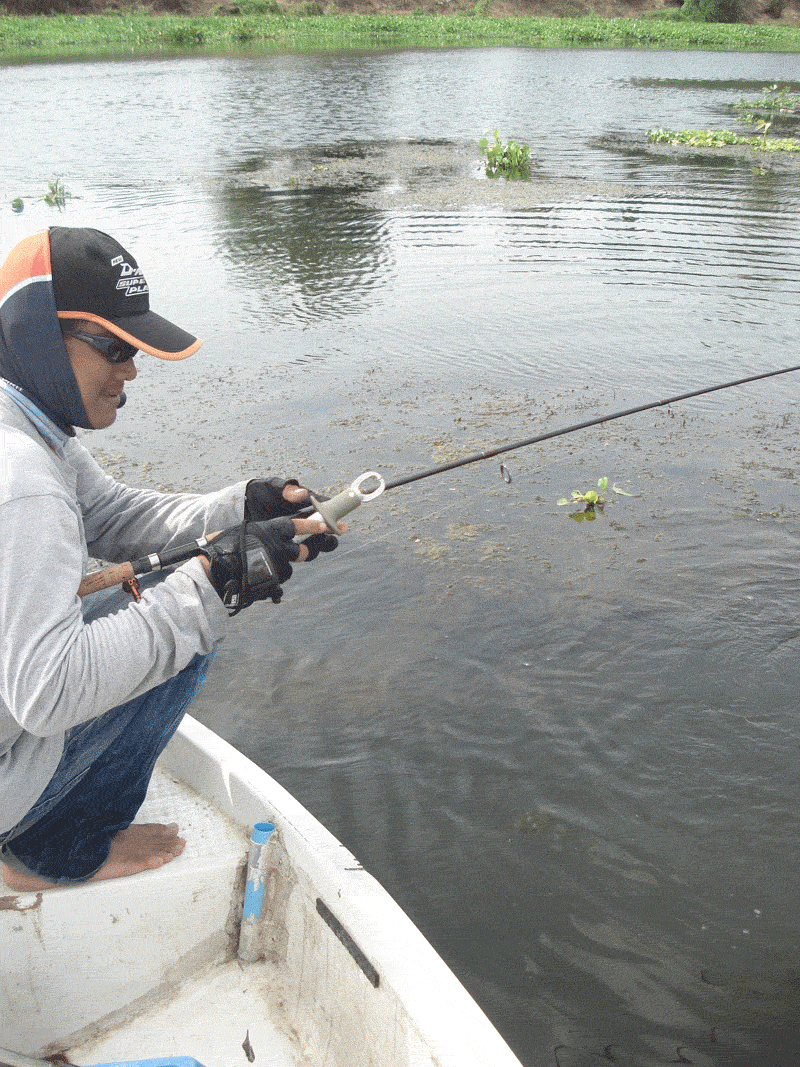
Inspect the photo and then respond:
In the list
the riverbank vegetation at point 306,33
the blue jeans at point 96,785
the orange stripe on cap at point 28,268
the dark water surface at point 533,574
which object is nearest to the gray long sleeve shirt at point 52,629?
the blue jeans at point 96,785

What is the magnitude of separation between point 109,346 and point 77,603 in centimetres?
59

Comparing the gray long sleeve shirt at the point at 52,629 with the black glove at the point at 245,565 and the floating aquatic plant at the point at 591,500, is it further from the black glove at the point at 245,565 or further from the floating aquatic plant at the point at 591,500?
the floating aquatic plant at the point at 591,500

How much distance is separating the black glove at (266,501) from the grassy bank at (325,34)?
41.1 metres

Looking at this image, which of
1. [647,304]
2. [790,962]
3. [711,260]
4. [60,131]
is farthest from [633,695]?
[60,131]

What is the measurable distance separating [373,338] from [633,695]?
189 inches

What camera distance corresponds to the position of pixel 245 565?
216cm

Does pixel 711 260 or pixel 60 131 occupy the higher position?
pixel 60 131

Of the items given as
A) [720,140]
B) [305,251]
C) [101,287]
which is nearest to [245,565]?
[101,287]

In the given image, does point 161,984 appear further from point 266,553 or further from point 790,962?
point 790,962

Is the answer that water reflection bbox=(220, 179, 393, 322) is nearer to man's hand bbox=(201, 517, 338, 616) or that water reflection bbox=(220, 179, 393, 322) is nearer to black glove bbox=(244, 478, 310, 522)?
black glove bbox=(244, 478, 310, 522)

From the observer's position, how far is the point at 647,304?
8.44 meters

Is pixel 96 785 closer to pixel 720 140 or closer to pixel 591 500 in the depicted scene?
pixel 591 500

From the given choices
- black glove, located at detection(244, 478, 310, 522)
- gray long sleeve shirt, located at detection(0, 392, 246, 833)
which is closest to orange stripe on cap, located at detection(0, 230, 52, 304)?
gray long sleeve shirt, located at detection(0, 392, 246, 833)

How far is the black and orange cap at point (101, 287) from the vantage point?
2010mm
